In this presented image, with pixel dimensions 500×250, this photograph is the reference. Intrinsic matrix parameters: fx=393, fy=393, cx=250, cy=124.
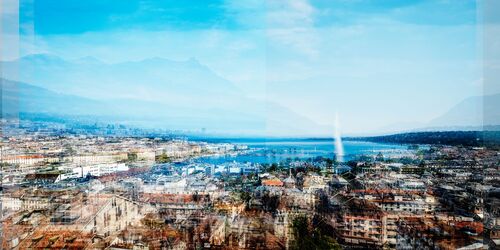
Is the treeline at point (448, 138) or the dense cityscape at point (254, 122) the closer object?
the treeline at point (448, 138)

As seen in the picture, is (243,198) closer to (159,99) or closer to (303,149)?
(303,149)

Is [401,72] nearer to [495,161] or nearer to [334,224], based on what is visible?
[495,161]

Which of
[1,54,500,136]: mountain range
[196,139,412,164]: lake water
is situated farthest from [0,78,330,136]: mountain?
[196,139,412,164]: lake water

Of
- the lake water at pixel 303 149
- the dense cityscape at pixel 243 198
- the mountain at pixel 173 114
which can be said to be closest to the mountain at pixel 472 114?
the dense cityscape at pixel 243 198

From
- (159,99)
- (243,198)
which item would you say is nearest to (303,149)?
(243,198)

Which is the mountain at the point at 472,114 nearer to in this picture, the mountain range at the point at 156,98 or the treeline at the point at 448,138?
the treeline at the point at 448,138

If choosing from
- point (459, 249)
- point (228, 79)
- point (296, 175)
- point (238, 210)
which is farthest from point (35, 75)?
point (459, 249)
